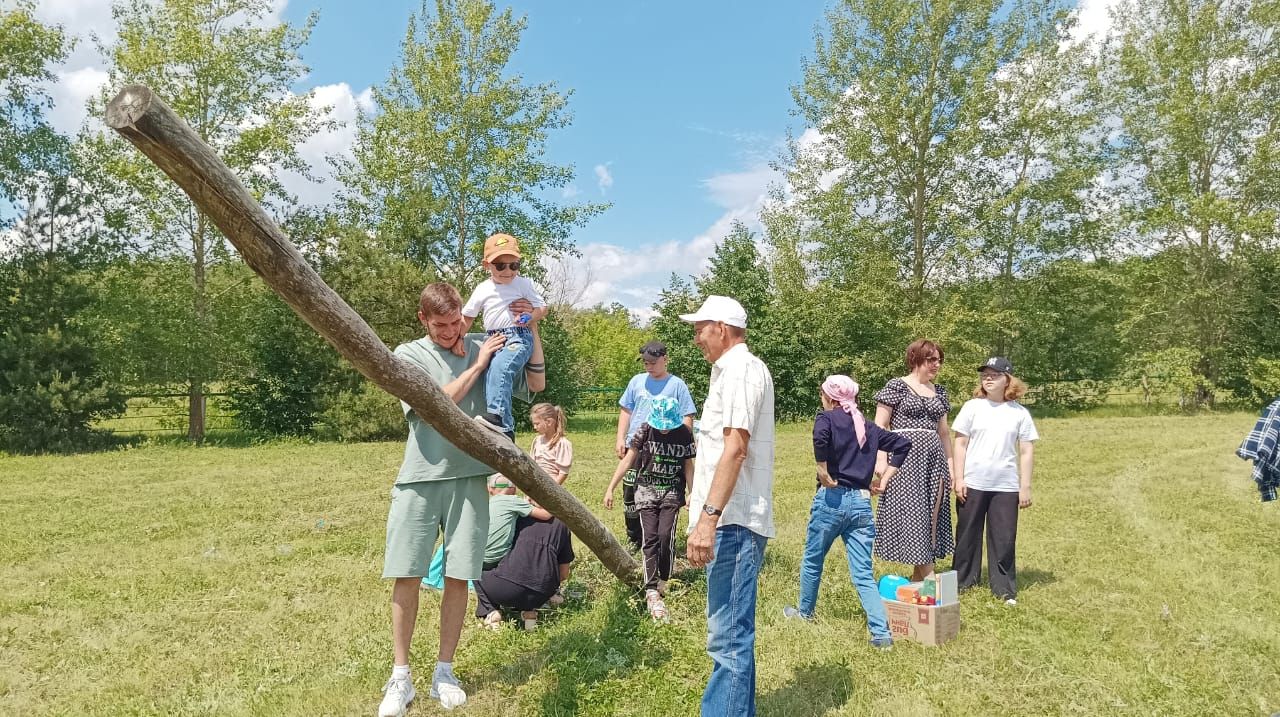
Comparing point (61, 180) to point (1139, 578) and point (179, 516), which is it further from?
point (1139, 578)

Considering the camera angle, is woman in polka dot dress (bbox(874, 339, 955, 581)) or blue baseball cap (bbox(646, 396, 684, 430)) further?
woman in polka dot dress (bbox(874, 339, 955, 581))

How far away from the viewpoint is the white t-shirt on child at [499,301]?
15.8 ft

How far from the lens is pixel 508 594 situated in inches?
222

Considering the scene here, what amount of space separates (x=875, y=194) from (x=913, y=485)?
2521 centimetres

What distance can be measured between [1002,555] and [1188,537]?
4323 millimetres

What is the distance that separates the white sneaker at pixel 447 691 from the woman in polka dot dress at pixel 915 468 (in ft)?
12.0

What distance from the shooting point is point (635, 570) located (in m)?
5.81

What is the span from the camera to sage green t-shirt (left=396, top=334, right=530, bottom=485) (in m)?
4.12

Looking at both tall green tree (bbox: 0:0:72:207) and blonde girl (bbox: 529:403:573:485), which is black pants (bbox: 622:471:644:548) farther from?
tall green tree (bbox: 0:0:72:207)

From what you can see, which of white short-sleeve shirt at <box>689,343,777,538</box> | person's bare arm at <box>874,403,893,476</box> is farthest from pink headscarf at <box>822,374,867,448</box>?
white short-sleeve shirt at <box>689,343,777,538</box>

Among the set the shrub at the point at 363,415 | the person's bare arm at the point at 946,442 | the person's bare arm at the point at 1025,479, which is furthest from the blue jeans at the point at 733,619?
the shrub at the point at 363,415

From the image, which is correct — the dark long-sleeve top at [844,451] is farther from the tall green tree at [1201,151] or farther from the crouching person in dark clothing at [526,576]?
the tall green tree at [1201,151]

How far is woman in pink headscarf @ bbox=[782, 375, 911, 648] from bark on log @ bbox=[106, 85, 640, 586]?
2.10 m

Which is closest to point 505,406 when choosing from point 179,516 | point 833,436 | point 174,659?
point 833,436
